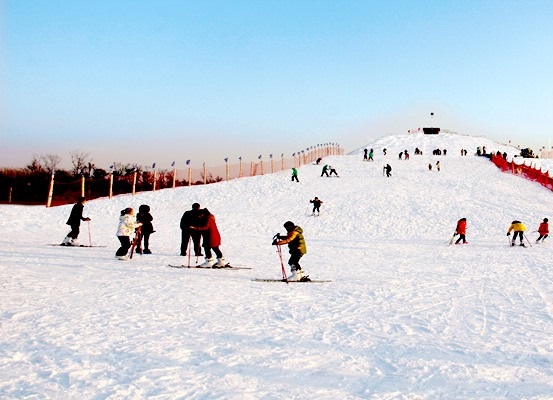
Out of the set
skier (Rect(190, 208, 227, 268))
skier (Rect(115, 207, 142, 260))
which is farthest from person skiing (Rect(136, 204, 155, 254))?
skier (Rect(190, 208, 227, 268))

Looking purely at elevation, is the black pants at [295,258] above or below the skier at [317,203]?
below

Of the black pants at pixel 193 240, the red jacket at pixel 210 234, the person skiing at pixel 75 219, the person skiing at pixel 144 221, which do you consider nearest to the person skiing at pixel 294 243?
the red jacket at pixel 210 234

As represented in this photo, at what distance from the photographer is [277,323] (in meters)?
6.90

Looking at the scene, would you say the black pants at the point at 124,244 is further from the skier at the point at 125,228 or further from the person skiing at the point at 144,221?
the person skiing at the point at 144,221

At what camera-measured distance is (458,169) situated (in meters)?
42.4

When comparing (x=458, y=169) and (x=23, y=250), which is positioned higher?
(x=458, y=169)

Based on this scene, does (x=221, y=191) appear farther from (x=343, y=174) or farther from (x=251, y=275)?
(x=251, y=275)

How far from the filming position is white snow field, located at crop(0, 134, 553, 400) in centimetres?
465

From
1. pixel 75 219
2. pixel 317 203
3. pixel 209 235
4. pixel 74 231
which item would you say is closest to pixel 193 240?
pixel 209 235

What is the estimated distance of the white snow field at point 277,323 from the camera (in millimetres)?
4648

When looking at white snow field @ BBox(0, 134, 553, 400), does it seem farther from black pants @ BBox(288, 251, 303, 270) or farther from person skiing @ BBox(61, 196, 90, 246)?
person skiing @ BBox(61, 196, 90, 246)

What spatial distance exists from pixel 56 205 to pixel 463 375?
92.2 ft

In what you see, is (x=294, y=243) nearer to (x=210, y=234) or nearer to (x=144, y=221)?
(x=210, y=234)

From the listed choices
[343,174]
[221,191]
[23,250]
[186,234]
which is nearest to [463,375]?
[186,234]
